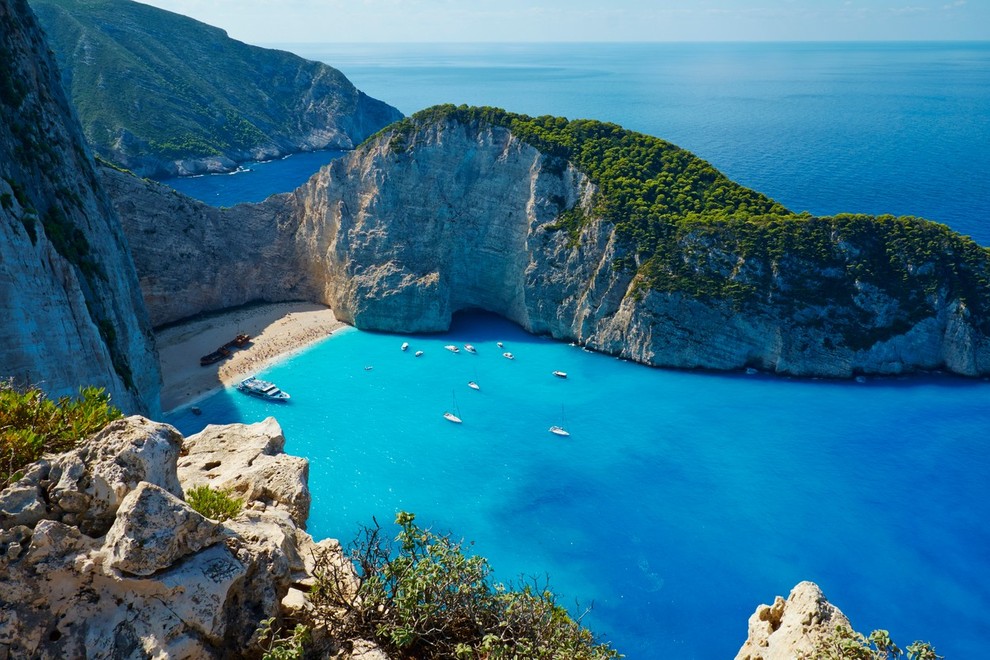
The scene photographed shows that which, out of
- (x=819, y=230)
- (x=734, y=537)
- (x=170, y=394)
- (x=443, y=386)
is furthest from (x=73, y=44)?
(x=734, y=537)

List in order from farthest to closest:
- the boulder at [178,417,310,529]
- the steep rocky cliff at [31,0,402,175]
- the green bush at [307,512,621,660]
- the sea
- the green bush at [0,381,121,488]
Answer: the steep rocky cliff at [31,0,402,175] < the sea < the boulder at [178,417,310,529] < the green bush at [307,512,621,660] < the green bush at [0,381,121,488]

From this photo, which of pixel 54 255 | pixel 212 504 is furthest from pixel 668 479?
pixel 54 255

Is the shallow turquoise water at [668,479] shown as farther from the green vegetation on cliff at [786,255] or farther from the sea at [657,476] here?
the green vegetation on cliff at [786,255]

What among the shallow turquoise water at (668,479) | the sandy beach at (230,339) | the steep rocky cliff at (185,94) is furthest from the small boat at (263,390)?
the steep rocky cliff at (185,94)

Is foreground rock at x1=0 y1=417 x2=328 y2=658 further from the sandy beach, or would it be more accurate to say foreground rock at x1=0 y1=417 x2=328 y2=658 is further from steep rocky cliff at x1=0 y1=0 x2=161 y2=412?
the sandy beach

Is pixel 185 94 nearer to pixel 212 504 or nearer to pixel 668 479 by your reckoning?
pixel 668 479

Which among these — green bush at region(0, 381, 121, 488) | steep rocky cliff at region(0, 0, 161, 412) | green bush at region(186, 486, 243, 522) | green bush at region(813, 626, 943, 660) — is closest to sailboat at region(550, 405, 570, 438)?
steep rocky cliff at region(0, 0, 161, 412)
